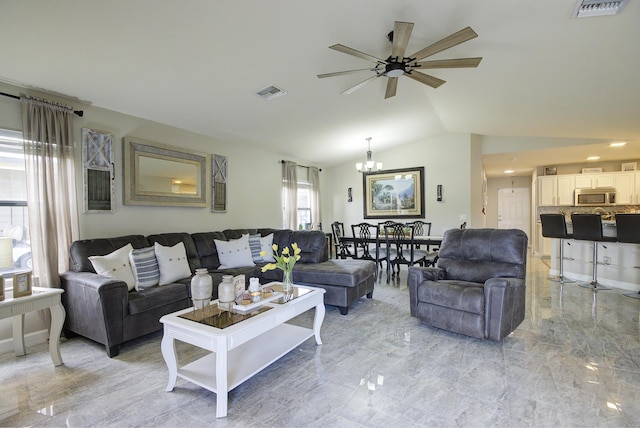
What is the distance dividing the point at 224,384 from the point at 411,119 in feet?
17.2

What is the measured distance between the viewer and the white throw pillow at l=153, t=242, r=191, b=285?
3.34 m

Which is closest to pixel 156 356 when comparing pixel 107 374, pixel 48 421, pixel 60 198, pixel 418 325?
pixel 107 374

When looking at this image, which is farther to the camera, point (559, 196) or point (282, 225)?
point (559, 196)

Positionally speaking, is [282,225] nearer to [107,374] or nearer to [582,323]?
[107,374]

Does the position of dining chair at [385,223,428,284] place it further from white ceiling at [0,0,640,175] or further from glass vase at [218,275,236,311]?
glass vase at [218,275,236,311]

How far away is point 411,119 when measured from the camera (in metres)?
5.57

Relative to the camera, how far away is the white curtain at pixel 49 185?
288 cm

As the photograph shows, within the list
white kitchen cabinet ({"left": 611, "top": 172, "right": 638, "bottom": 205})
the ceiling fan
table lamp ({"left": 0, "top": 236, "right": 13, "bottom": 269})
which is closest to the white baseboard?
table lamp ({"left": 0, "top": 236, "right": 13, "bottom": 269})

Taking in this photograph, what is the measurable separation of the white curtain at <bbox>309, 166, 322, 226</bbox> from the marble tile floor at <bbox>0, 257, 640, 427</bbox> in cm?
434

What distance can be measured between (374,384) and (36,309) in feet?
8.99

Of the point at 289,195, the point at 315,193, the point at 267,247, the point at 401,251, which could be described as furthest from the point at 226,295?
the point at 315,193

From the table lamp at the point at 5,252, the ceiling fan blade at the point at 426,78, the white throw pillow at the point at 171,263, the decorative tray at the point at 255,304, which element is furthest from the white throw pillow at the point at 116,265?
the ceiling fan blade at the point at 426,78

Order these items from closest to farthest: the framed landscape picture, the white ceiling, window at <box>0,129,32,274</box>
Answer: the white ceiling < window at <box>0,129,32,274</box> < the framed landscape picture

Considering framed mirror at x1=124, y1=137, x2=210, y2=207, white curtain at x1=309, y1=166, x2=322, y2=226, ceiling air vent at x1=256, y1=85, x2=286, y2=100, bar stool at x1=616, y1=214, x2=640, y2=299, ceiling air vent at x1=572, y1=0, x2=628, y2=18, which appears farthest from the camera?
white curtain at x1=309, y1=166, x2=322, y2=226
